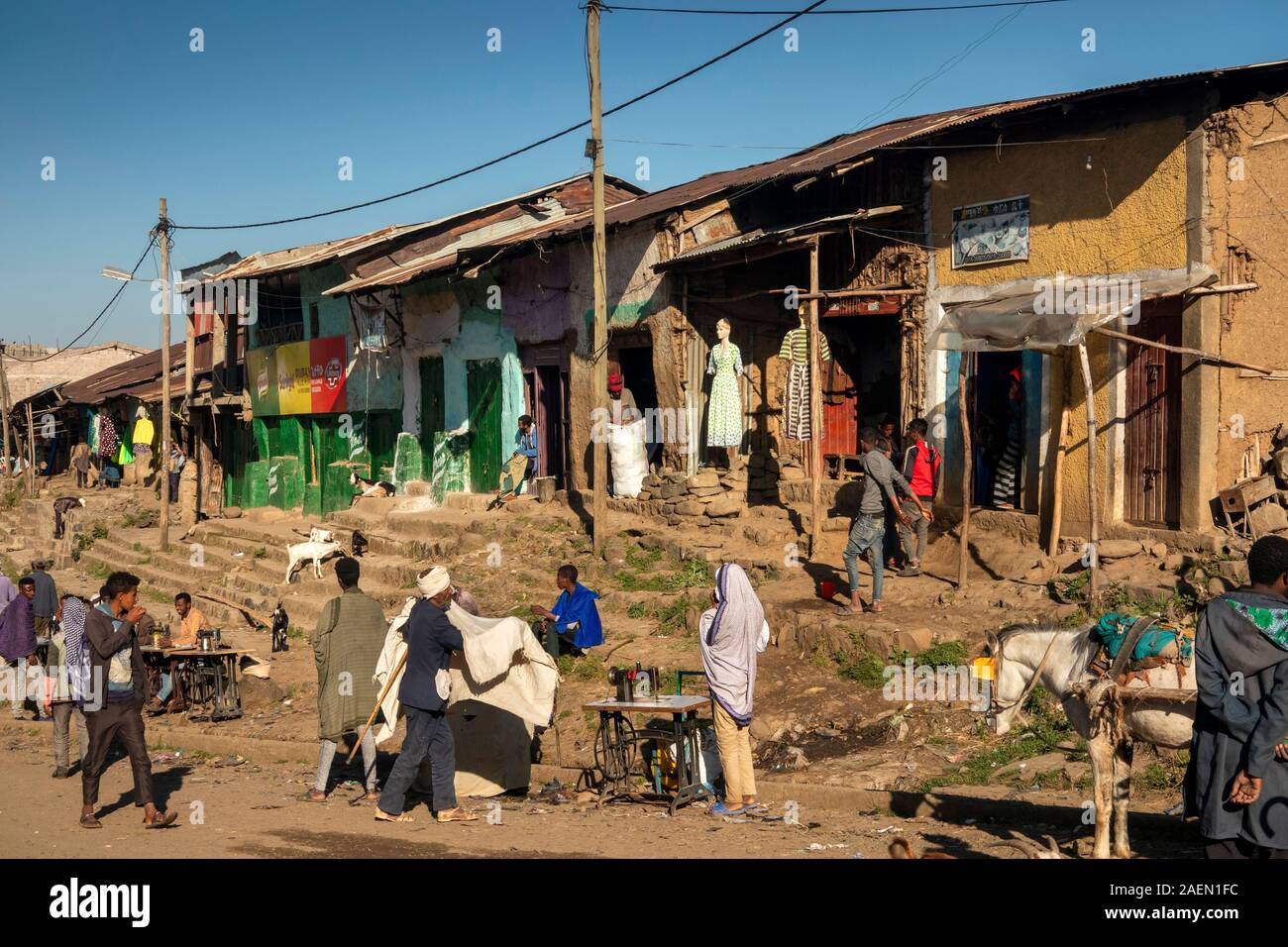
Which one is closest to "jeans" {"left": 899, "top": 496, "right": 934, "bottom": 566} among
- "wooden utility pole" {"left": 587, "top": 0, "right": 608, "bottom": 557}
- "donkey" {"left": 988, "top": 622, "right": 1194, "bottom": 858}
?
"wooden utility pole" {"left": 587, "top": 0, "right": 608, "bottom": 557}

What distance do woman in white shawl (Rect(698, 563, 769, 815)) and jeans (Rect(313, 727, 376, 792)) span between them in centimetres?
288

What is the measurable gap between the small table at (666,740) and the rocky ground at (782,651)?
0.34 m

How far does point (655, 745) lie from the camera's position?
9.17 m

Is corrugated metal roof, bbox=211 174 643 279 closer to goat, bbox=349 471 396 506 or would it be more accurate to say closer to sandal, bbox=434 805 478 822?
goat, bbox=349 471 396 506

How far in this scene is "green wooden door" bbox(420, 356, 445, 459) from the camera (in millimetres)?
23234

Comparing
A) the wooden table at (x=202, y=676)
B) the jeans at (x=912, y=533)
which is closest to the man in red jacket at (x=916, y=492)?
the jeans at (x=912, y=533)

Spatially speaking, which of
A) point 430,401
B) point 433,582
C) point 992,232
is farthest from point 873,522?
point 430,401

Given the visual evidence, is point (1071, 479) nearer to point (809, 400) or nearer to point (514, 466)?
point (809, 400)

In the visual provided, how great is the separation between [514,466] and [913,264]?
815 cm

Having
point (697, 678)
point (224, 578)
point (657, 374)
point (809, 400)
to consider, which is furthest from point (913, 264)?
point (224, 578)
